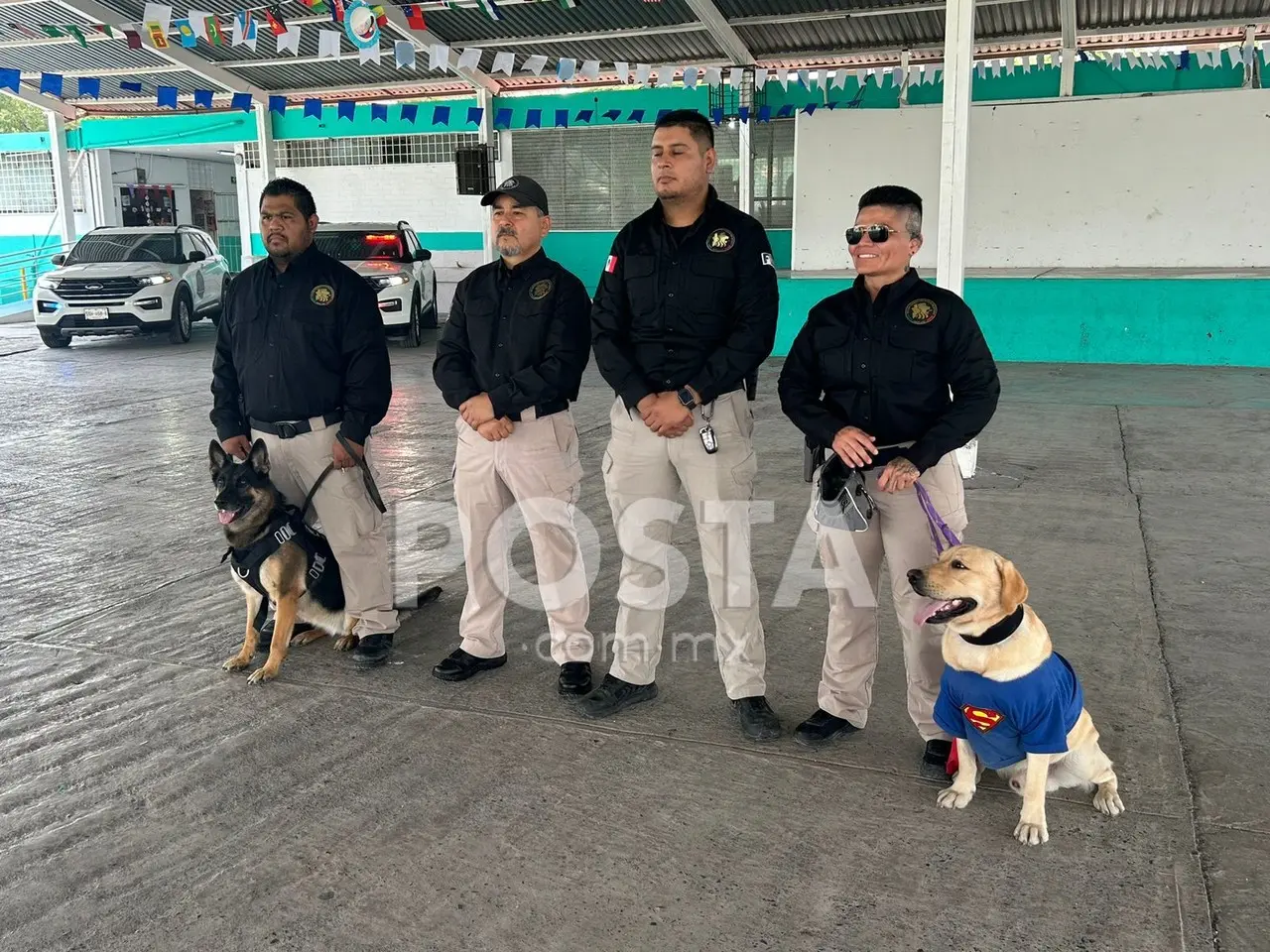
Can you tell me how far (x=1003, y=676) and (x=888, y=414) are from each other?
86cm

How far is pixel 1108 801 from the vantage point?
297cm

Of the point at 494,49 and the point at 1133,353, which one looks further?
the point at 494,49

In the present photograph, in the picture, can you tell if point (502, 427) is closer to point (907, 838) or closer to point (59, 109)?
point (907, 838)

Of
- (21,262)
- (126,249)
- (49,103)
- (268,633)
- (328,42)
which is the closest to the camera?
(268,633)

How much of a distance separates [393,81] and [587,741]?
16.9m

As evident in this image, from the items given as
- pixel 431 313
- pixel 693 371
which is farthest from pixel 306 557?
pixel 431 313

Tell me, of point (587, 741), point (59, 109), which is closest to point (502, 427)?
point (587, 741)

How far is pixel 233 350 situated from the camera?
4.22 meters

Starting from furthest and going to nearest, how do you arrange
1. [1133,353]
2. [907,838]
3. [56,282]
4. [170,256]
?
[170,256] < [56,282] < [1133,353] < [907,838]

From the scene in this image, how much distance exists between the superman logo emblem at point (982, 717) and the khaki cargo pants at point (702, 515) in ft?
2.69

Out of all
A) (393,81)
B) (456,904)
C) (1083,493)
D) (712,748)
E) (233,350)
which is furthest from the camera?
(393,81)

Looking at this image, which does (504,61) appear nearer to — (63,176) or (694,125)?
(694,125)

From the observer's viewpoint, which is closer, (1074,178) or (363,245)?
(1074,178)

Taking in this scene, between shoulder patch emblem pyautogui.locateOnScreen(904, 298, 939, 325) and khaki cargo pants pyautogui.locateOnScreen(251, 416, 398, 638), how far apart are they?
2.29 meters
